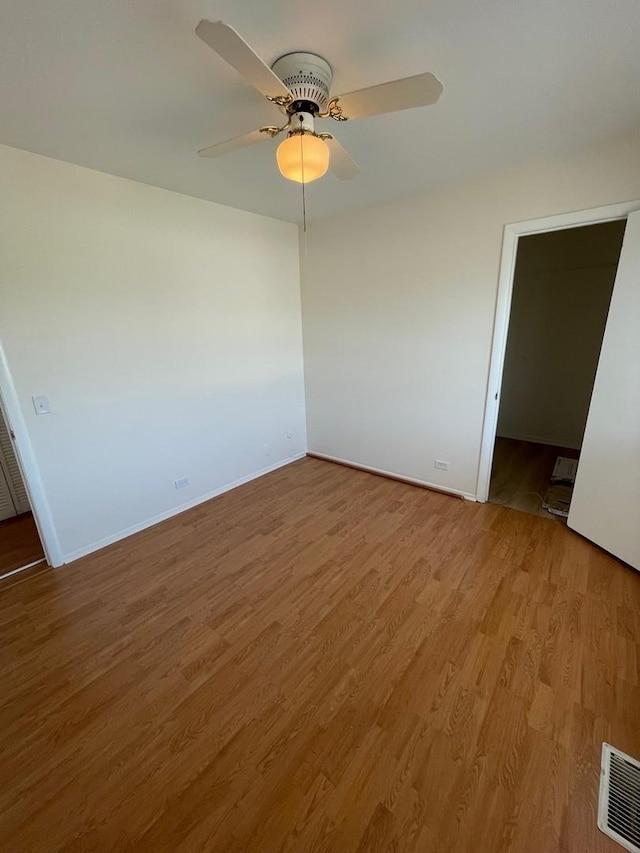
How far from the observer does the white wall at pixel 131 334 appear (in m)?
2.15

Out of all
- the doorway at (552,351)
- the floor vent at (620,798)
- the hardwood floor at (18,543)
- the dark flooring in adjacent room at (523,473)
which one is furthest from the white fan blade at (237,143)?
the doorway at (552,351)

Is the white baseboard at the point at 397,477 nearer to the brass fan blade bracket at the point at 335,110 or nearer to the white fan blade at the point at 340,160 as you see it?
the white fan blade at the point at 340,160

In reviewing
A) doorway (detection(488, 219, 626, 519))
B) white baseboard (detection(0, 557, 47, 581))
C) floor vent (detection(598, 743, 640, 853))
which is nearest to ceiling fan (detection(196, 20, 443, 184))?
floor vent (detection(598, 743, 640, 853))

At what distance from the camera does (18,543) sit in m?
2.74

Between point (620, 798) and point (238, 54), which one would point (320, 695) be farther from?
point (238, 54)

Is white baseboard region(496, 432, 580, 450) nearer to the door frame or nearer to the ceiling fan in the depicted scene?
the door frame

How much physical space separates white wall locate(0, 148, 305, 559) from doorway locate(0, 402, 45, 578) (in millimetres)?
440

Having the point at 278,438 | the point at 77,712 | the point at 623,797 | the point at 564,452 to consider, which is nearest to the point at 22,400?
the point at 77,712

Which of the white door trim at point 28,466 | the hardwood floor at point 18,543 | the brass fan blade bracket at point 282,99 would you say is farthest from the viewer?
the hardwood floor at point 18,543

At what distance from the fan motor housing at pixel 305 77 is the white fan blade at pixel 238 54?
200 millimetres

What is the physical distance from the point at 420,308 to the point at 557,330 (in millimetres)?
2390

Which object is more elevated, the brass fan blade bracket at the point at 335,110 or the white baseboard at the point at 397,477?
the brass fan blade bracket at the point at 335,110

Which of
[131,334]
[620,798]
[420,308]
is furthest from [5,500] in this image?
[620,798]

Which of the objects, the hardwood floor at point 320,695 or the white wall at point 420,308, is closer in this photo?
the hardwood floor at point 320,695
